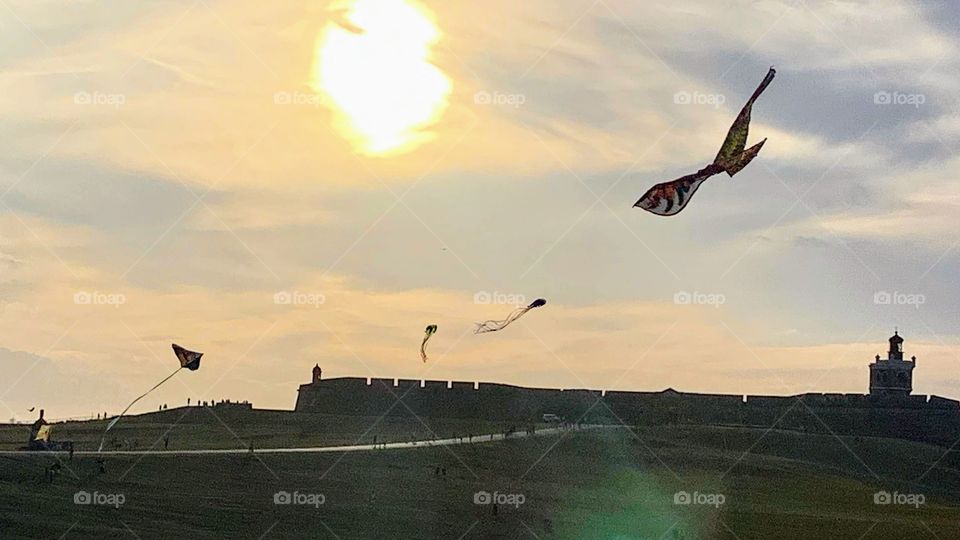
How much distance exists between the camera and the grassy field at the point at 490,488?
50688 millimetres

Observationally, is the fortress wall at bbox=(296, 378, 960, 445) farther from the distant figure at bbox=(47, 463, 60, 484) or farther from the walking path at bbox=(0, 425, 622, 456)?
the distant figure at bbox=(47, 463, 60, 484)

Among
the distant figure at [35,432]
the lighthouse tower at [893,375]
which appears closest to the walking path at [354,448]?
the distant figure at [35,432]

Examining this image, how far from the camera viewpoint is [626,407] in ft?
276

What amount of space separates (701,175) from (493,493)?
74.2ft

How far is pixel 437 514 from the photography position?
53969mm

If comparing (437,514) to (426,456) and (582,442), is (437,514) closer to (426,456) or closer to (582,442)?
(426,456)

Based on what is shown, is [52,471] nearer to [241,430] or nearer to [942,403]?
[241,430]

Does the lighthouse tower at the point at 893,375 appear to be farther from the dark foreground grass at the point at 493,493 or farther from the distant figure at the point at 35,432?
the distant figure at the point at 35,432

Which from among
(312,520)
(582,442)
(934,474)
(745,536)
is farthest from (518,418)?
(312,520)

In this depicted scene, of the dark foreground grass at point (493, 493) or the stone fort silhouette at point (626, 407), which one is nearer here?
the dark foreground grass at point (493, 493)

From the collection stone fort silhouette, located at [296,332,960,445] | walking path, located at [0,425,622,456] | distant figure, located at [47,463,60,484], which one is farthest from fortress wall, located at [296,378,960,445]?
distant figure, located at [47,463,60,484]

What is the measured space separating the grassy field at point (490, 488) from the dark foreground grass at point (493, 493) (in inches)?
3.3

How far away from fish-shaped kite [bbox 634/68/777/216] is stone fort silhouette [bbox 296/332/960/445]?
44.0 metres

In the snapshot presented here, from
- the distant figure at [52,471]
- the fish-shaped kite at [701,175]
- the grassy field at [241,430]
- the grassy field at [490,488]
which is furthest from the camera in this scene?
the grassy field at [241,430]
